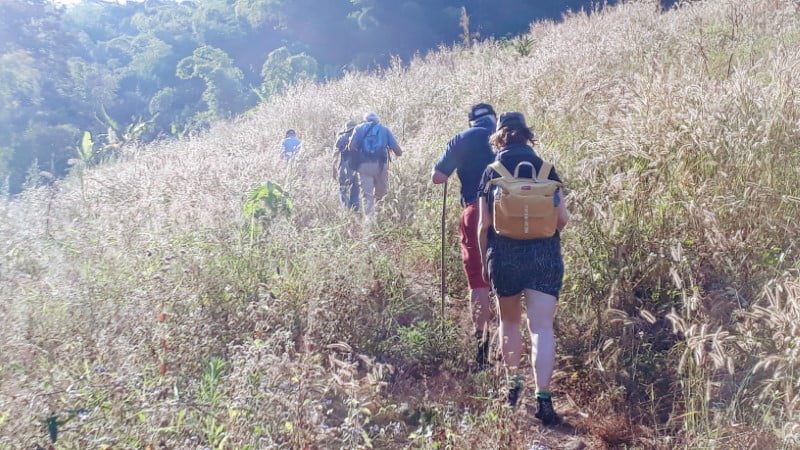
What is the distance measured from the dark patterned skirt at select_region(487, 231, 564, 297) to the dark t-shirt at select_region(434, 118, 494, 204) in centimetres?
81

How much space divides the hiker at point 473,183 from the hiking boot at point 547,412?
780 millimetres

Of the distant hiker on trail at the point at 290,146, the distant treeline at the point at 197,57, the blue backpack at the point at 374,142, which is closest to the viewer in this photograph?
the blue backpack at the point at 374,142

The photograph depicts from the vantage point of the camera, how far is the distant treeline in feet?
86.5

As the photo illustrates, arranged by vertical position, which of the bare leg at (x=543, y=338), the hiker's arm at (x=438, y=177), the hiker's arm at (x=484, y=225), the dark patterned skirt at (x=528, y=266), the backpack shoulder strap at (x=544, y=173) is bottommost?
the bare leg at (x=543, y=338)

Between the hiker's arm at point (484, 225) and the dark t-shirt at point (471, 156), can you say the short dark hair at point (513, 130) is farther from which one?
the dark t-shirt at point (471, 156)

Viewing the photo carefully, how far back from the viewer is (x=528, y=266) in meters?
3.26

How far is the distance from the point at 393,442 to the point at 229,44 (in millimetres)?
39112

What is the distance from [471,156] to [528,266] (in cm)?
105

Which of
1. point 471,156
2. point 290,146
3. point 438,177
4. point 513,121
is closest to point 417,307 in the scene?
point 438,177

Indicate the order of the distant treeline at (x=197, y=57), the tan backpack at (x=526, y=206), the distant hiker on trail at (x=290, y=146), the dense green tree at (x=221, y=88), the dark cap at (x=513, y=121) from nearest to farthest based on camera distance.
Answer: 1. the tan backpack at (x=526, y=206)
2. the dark cap at (x=513, y=121)
3. the distant hiker on trail at (x=290, y=146)
4. the distant treeline at (x=197, y=57)
5. the dense green tree at (x=221, y=88)

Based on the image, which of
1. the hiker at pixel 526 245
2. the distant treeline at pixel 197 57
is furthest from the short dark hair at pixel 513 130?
the distant treeline at pixel 197 57

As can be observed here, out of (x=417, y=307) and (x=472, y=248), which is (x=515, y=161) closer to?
(x=472, y=248)

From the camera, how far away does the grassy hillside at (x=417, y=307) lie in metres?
2.73

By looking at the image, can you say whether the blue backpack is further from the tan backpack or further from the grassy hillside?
the tan backpack
